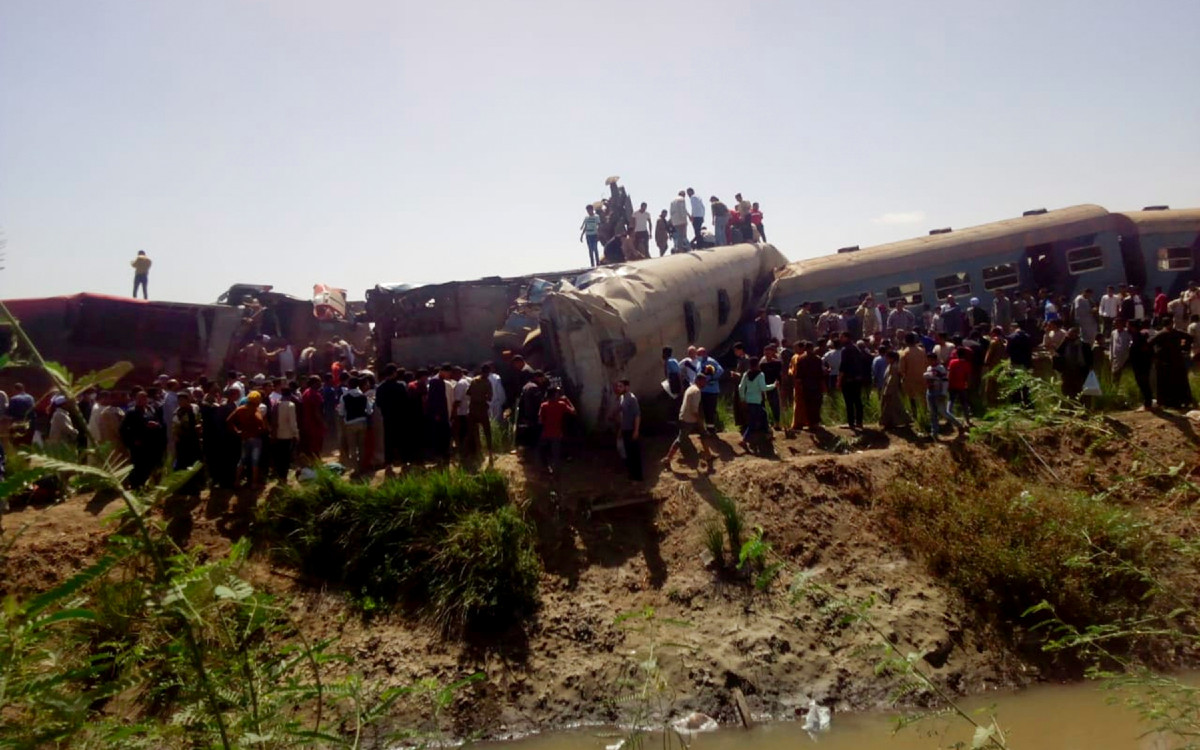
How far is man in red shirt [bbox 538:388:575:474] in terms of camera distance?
507 inches

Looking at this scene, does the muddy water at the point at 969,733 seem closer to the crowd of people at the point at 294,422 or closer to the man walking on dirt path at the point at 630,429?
the man walking on dirt path at the point at 630,429

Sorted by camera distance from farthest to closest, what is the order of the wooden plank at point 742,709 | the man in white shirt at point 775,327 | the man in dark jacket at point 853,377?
the man in white shirt at point 775,327
the man in dark jacket at point 853,377
the wooden plank at point 742,709

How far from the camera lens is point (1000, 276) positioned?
853 inches

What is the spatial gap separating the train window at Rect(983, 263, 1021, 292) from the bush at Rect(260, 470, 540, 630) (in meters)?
14.6

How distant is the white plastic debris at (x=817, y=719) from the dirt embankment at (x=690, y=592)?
9.2 inches

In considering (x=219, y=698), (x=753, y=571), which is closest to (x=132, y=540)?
(x=219, y=698)

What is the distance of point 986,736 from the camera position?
3553 mm

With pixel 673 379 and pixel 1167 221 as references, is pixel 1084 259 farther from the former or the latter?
pixel 673 379

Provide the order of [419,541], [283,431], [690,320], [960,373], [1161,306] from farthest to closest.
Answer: [1161,306], [690,320], [960,373], [283,431], [419,541]

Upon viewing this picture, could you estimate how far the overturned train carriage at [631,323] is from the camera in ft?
45.3

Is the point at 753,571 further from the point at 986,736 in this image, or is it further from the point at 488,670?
the point at 986,736

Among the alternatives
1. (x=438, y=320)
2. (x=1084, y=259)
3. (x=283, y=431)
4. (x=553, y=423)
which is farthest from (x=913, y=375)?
(x=1084, y=259)

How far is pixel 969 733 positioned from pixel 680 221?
14995 millimetres

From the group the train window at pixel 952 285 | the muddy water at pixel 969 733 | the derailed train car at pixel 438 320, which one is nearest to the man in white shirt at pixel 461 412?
the muddy water at pixel 969 733
